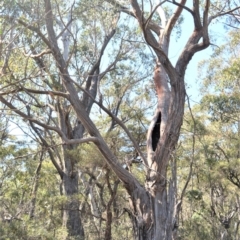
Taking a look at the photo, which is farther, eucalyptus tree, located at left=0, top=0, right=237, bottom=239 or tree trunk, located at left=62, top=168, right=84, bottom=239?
tree trunk, located at left=62, top=168, right=84, bottom=239

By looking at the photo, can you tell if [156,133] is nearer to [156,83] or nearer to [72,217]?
[156,83]

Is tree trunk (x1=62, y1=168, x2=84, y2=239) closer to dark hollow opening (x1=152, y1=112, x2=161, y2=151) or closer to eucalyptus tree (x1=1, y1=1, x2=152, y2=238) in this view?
eucalyptus tree (x1=1, y1=1, x2=152, y2=238)

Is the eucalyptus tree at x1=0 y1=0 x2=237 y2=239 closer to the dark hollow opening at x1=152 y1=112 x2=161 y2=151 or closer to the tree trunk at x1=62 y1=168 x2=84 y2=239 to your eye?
the dark hollow opening at x1=152 y1=112 x2=161 y2=151

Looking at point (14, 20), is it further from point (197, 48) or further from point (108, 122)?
point (108, 122)

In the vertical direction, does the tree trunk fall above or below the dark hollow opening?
below

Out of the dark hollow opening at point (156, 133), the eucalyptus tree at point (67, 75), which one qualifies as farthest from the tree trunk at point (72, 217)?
the dark hollow opening at point (156, 133)

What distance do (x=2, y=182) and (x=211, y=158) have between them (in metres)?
5.81

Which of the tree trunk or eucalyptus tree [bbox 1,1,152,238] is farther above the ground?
eucalyptus tree [bbox 1,1,152,238]

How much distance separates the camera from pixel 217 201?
46.7ft

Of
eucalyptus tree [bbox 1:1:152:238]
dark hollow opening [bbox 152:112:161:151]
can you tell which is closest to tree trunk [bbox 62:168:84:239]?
eucalyptus tree [bbox 1:1:152:238]

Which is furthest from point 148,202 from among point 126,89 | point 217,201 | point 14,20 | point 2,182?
point 217,201

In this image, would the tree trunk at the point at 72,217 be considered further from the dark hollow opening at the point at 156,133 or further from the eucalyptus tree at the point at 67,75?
the dark hollow opening at the point at 156,133

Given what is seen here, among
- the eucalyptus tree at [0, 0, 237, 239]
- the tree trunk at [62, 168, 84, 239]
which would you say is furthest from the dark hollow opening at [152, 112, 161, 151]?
the tree trunk at [62, 168, 84, 239]

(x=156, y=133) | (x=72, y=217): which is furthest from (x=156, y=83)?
(x=72, y=217)
